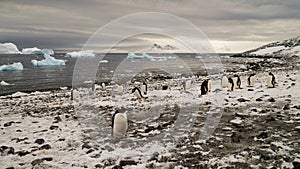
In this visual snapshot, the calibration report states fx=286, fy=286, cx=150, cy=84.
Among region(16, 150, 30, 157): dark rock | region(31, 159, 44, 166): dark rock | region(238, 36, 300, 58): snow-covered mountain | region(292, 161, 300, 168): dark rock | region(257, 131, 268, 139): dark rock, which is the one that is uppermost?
region(238, 36, 300, 58): snow-covered mountain

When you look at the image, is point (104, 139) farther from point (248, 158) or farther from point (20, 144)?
point (248, 158)

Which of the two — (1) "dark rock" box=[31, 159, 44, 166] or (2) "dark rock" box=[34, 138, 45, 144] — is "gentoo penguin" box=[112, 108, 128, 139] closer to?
(2) "dark rock" box=[34, 138, 45, 144]

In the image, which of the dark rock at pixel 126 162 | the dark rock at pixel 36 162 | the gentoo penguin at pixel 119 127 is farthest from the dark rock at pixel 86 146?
the dark rock at pixel 126 162

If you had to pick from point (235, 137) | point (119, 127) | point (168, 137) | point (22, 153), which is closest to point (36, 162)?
point (22, 153)

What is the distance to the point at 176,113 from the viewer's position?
1157 cm

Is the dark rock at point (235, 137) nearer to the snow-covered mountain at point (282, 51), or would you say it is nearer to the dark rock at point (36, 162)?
the dark rock at point (36, 162)

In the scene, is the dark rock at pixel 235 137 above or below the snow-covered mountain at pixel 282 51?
below

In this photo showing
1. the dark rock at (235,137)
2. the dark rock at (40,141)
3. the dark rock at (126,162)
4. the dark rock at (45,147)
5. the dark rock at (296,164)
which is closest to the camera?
the dark rock at (296,164)

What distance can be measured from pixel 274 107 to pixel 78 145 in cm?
757

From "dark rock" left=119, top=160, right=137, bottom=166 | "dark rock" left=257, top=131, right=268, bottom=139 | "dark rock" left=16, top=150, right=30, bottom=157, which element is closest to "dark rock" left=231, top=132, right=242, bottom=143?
"dark rock" left=257, top=131, right=268, bottom=139

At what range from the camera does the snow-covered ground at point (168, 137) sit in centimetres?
657

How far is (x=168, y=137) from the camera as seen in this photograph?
27.7 feet

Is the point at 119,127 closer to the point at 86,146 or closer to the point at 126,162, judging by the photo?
the point at 86,146

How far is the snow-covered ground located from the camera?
6.57 m
